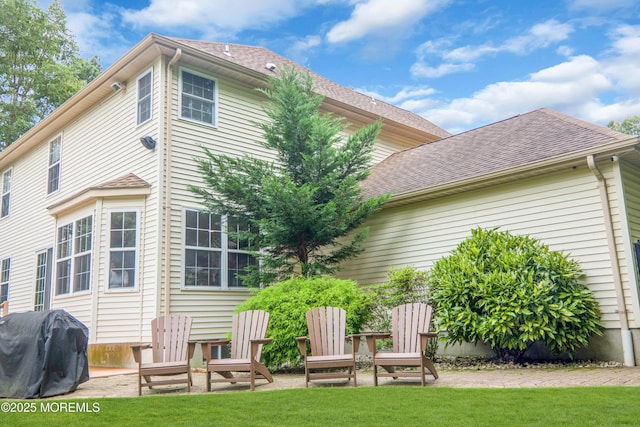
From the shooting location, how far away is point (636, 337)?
6914mm

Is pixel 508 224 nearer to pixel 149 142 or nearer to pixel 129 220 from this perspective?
pixel 149 142

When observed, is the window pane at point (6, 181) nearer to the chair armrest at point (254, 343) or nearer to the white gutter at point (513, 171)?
the white gutter at point (513, 171)

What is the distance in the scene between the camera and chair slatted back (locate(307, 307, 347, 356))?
672cm

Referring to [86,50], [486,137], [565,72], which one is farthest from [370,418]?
[565,72]

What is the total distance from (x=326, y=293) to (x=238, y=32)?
12193mm

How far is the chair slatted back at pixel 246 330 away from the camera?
22.7 ft

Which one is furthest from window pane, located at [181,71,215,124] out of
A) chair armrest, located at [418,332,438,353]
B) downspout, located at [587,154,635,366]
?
downspout, located at [587,154,635,366]

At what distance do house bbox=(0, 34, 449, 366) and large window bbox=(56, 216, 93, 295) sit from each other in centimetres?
2

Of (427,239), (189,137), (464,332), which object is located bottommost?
(464,332)

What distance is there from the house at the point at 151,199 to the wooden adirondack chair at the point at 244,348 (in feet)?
7.93

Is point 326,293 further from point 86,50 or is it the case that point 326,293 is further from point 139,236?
point 86,50

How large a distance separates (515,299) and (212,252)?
5.47 meters

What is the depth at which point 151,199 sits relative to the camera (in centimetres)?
948

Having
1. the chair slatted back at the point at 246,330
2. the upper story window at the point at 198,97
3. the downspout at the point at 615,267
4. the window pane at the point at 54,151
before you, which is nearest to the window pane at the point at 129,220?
the upper story window at the point at 198,97
